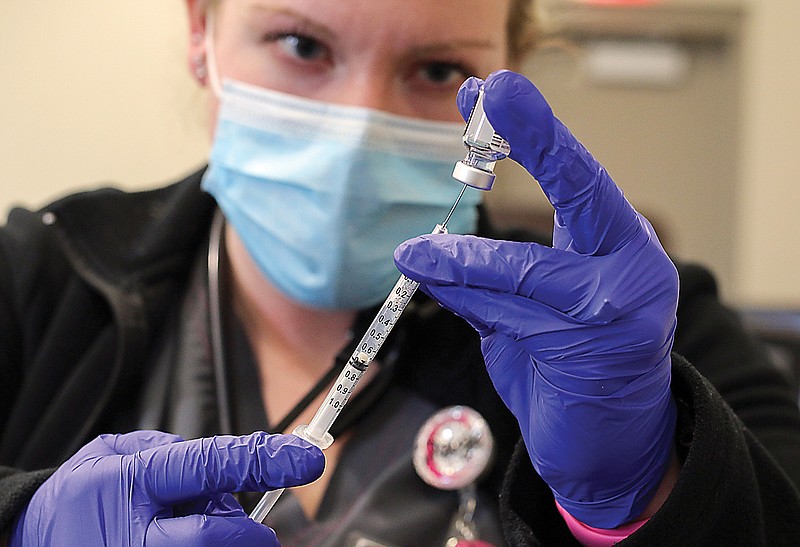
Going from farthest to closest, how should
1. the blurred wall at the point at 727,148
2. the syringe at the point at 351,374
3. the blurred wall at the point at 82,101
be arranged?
the blurred wall at the point at 727,148, the blurred wall at the point at 82,101, the syringe at the point at 351,374

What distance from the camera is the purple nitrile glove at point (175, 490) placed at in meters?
0.61

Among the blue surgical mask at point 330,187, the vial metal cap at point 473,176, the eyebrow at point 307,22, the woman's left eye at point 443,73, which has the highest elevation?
the eyebrow at point 307,22

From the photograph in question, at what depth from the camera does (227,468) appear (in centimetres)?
61

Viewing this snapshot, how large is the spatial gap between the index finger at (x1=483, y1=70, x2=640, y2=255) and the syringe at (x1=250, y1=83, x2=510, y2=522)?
0.03 metres

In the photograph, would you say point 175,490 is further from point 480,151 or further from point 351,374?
point 480,151

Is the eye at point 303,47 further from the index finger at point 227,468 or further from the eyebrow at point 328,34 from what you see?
the index finger at point 227,468

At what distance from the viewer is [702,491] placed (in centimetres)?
62

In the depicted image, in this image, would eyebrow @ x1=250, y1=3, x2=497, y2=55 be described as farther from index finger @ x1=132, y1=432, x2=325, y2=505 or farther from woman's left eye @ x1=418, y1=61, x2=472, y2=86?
index finger @ x1=132, y1=432, x2=325, y2=505

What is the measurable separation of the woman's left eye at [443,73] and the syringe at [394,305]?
0.32 metres

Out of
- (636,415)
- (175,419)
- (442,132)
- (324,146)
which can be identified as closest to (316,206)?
(324,146)

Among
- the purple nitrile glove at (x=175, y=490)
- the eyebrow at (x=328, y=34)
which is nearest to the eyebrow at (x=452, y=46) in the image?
the eyebrow at (x=328, y=34)

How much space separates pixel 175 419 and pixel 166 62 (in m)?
1.21

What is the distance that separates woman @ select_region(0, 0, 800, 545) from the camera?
598 millimetres

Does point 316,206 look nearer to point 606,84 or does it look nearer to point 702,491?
point 702,491
